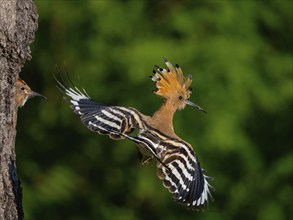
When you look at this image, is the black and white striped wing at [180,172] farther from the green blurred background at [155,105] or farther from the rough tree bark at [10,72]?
the green blurred background at [155,105]

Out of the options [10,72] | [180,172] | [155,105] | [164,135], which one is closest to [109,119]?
[164,135]

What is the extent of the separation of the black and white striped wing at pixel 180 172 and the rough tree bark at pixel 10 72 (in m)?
0.63

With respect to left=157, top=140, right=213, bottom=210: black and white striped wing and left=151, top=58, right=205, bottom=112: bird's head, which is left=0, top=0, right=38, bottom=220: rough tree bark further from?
left=151, top=58, right=205, bottom=112: bird's head

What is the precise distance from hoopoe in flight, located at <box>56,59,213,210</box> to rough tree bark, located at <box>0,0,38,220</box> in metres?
0.43

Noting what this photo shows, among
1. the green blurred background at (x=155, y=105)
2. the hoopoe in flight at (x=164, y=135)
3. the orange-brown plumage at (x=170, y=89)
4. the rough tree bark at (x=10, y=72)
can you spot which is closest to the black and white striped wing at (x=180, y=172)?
the hoopoe in flight at (x=164, y=135)

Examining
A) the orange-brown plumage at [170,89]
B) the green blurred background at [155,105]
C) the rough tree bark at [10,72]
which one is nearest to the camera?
the rough tree bark at [10,72]

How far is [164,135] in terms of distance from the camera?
14.7 ft

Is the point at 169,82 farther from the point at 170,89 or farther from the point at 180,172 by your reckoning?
the point at 180,172

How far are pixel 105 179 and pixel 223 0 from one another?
1592 mm

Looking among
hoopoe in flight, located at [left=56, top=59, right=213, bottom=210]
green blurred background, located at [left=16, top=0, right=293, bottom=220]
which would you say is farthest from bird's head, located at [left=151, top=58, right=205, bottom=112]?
green blurred background, located at [left=16, top=0, right=293, bottom=220]

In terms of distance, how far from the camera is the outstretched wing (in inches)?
173

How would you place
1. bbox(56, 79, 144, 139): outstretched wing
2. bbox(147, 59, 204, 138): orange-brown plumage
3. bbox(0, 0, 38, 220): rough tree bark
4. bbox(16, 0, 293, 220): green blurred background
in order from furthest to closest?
bbox(16, 0, 293, 220): green blurred background < bbox(147, 59, 204, 138): orange-brown plumage < bbox(56, 79, 144, 139): outstretched wing < bbox(0, 0, 38, 220): rough tree bark

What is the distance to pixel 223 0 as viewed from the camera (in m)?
8.33

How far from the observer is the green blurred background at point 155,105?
8.11m
